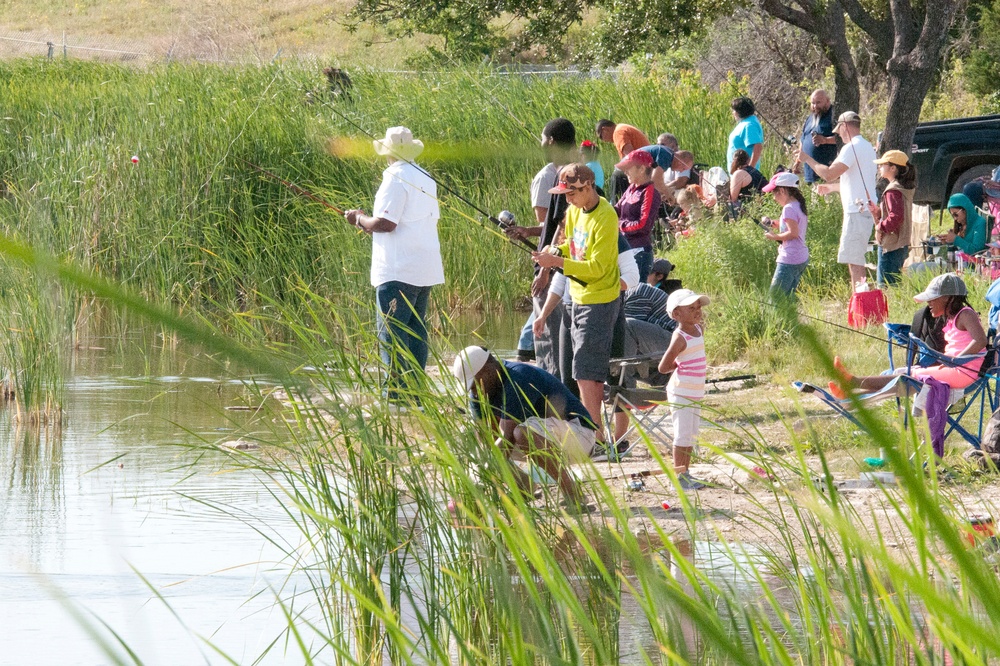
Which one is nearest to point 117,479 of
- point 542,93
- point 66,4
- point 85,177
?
point 85,177

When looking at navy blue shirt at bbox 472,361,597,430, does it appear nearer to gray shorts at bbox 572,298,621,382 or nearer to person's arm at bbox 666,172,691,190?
gray shorts at bbox 572,298,621,382

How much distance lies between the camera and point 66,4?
182 ft

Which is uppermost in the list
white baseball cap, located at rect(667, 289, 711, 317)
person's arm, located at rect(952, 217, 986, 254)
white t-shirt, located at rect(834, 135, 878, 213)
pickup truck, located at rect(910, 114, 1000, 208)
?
pickup truck, located at rect(910, 114, 1000, 208)

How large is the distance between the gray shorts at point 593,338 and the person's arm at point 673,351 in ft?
1.33

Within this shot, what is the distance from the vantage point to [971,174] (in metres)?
13.5

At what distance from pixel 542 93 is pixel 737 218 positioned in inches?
153

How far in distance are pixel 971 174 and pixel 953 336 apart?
7712mm

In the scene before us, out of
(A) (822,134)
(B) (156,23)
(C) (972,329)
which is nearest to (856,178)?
(A) (822,134)

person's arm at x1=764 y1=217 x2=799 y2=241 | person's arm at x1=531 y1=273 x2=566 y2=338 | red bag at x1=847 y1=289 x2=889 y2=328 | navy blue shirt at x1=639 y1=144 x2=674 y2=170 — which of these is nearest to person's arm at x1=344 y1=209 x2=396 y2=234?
person's arm at x1=531 y1=273 x2=566 y2=338

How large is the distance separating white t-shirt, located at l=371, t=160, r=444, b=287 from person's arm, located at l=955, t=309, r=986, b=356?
8.05 feet

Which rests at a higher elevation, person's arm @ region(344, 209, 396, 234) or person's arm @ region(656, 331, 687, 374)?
person's arm @ region(344, 209, 396, 234)

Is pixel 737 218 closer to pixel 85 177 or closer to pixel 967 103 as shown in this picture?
pixel 85 177

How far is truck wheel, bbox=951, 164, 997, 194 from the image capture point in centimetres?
1338

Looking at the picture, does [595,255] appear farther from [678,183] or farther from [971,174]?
[971,174]
